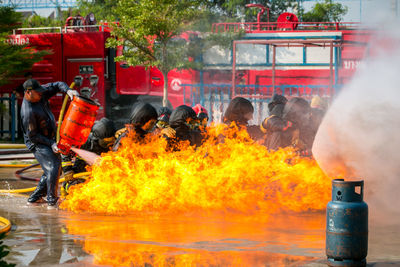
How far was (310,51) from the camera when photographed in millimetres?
24156

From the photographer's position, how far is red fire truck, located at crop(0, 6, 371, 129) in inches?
926

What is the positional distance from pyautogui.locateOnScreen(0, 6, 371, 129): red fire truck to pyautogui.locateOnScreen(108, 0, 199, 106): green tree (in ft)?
3.31

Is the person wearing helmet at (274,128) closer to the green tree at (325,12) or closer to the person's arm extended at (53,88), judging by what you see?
the person's arm extended at (53,88)

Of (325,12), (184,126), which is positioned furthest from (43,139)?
(325,12)

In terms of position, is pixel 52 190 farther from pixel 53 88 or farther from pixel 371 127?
pixel 371 127

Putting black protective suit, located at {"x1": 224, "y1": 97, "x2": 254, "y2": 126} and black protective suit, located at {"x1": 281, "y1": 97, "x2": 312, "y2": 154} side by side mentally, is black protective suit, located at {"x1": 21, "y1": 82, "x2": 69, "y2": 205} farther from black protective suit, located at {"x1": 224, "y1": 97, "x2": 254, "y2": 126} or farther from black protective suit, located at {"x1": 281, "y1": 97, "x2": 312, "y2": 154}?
black protective suit, located at {"x1": 281, "y1": 97, "x2": 312, "y2": 154}

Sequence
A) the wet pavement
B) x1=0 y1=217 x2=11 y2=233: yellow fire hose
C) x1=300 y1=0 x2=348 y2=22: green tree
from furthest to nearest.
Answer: x1=300 y1=0 x2=348 y2=22: green tree
x1=0 y1=217 x2=11 y2=233: yellow fire hose
the wet pavement

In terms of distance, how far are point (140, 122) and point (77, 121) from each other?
904mm

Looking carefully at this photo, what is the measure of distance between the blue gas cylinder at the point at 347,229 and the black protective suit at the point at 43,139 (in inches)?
185

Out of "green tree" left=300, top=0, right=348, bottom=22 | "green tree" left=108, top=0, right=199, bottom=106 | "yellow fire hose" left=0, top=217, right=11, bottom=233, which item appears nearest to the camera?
"yellow fire hose" left=0, top=217, right=11, bottom=233

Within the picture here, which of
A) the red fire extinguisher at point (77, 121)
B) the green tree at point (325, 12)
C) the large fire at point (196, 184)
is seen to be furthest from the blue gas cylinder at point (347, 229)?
the green tree at point (325, 12)

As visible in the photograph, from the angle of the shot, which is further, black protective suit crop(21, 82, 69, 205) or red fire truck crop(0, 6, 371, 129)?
red fire truck crop(0, 6, 371, 129)

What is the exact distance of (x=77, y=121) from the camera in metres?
8.48

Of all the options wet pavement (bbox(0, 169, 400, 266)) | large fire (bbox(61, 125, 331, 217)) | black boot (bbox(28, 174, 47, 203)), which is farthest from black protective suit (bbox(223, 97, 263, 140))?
black boot (bbox(28, 174, 47, 203))
